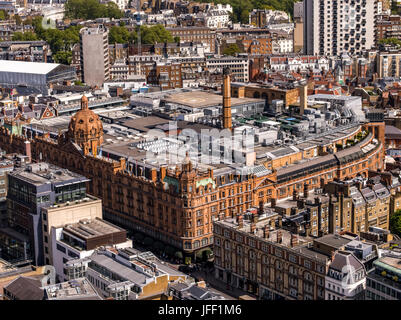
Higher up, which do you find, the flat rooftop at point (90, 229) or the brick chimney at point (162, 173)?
the brick chimney at point (162, 173)

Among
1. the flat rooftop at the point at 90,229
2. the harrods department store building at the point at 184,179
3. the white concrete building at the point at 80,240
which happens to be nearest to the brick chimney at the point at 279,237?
the harrods department store building at the point at 184,179

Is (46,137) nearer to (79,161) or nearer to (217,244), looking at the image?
(79,161)


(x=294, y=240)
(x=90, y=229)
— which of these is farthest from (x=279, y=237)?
(x=90, y=229)

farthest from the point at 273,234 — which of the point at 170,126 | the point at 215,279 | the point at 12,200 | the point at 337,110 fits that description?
the point at 337,110

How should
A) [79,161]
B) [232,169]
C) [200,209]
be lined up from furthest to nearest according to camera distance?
[79,161] → [232,169] → [200,209]

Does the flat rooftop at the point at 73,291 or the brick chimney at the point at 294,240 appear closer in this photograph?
the flat rooftop at the point at 73,291

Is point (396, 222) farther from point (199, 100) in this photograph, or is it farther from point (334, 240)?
point (199, 100)

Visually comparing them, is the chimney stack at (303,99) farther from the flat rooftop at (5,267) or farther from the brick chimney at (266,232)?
the flat rooftop at (5,267)
